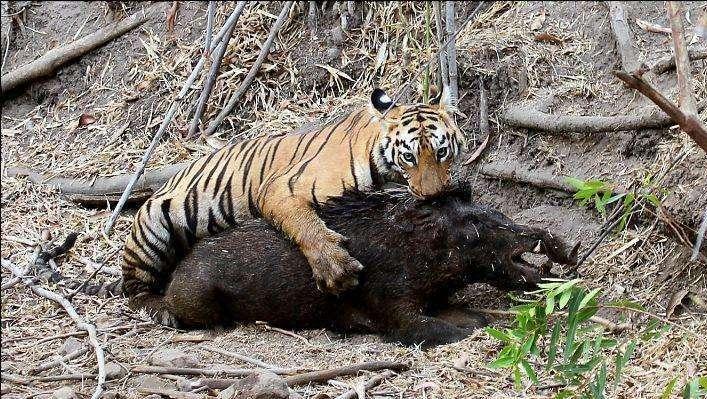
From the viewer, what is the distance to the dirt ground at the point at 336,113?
4.61m

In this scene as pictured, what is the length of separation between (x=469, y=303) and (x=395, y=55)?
9.50ft

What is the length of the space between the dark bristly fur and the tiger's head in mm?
124

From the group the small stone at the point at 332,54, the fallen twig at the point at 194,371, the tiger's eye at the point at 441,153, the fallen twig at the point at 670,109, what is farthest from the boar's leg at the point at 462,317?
the small stone at the point at 332,54

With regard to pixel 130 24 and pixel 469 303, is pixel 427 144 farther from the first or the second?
pixel 130 24

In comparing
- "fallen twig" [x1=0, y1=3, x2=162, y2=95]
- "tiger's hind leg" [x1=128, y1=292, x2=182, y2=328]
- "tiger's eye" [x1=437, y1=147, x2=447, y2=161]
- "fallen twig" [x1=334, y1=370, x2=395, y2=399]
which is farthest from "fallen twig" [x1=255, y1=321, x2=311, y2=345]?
"fallen twig" [x1=0, y1=3, x2=162, y2=95]

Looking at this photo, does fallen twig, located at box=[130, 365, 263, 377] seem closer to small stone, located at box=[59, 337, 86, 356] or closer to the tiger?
small stone, located at box=[59, 337, 86, 356]

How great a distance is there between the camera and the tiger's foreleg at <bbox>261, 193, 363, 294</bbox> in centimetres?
514

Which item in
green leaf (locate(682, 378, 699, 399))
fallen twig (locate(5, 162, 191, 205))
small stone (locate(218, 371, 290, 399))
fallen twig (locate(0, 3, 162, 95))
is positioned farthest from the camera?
fallen twig (locate(0, 3, 162, 95))

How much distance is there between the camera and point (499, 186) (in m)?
6.46

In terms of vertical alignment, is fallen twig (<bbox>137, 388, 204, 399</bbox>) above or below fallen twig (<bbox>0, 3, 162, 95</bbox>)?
below

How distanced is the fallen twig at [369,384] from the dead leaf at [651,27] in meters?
2.71

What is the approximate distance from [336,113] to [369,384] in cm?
353

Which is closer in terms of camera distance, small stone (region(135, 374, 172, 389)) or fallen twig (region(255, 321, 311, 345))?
small stone (region(135, 374, 172, 389))

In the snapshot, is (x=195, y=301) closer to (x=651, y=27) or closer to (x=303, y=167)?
(x=303, y=167)
